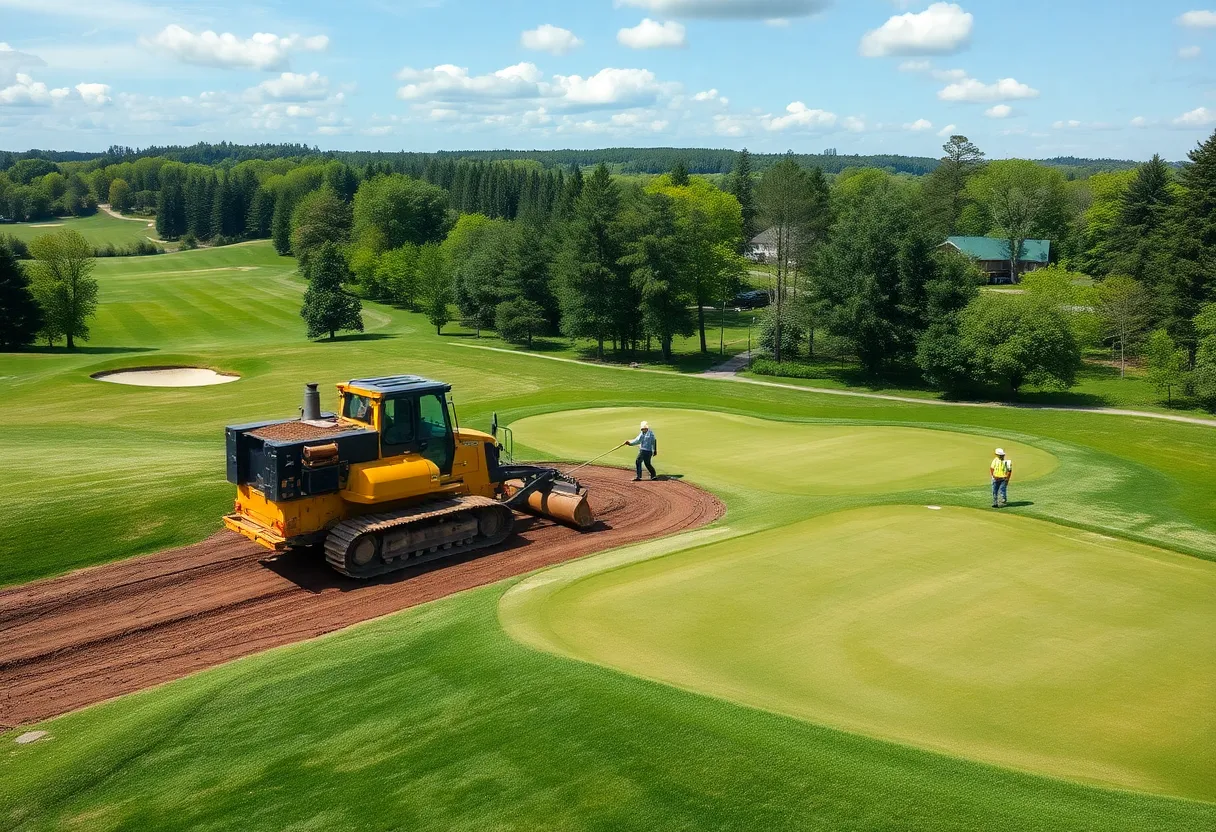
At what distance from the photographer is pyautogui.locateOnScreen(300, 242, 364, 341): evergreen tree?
7281 cm

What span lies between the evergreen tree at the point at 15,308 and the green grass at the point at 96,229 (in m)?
88.4

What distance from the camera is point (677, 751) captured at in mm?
10156

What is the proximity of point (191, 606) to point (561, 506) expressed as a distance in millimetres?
8236

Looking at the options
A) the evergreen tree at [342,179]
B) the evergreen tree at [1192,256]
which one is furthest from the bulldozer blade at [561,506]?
the evergreen tree at [342,179]

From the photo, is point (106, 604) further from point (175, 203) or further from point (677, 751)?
point (175, 203)

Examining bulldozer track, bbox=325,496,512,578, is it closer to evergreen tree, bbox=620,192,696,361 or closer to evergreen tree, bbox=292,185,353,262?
evergreen tree, bbox=620,192,696,361

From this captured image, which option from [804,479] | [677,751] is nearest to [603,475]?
[804,479]

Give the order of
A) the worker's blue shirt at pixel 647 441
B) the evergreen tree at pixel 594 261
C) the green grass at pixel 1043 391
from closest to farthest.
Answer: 1. the worker's blue shirt at pixel 647 441
2. the green grass at pixel 1043 391
3. the evergreen tree at pixel 594 261

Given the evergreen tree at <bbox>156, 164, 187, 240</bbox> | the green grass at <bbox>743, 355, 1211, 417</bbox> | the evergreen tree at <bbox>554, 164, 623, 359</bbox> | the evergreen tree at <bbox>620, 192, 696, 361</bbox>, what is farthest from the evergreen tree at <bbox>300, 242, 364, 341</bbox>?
the evergreen tree at <bbox>156, 164, 187, 240</bbox>

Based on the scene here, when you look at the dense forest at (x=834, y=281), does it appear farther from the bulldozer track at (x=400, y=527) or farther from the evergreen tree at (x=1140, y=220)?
the bulldozer track at (x=400, y=527)

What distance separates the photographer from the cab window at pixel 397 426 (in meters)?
18.1

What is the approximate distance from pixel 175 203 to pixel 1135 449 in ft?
549

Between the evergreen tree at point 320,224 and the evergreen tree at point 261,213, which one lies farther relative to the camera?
the evergreen tree at point 261,213

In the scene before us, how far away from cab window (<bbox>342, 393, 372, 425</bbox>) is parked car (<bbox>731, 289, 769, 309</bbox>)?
81493mm
